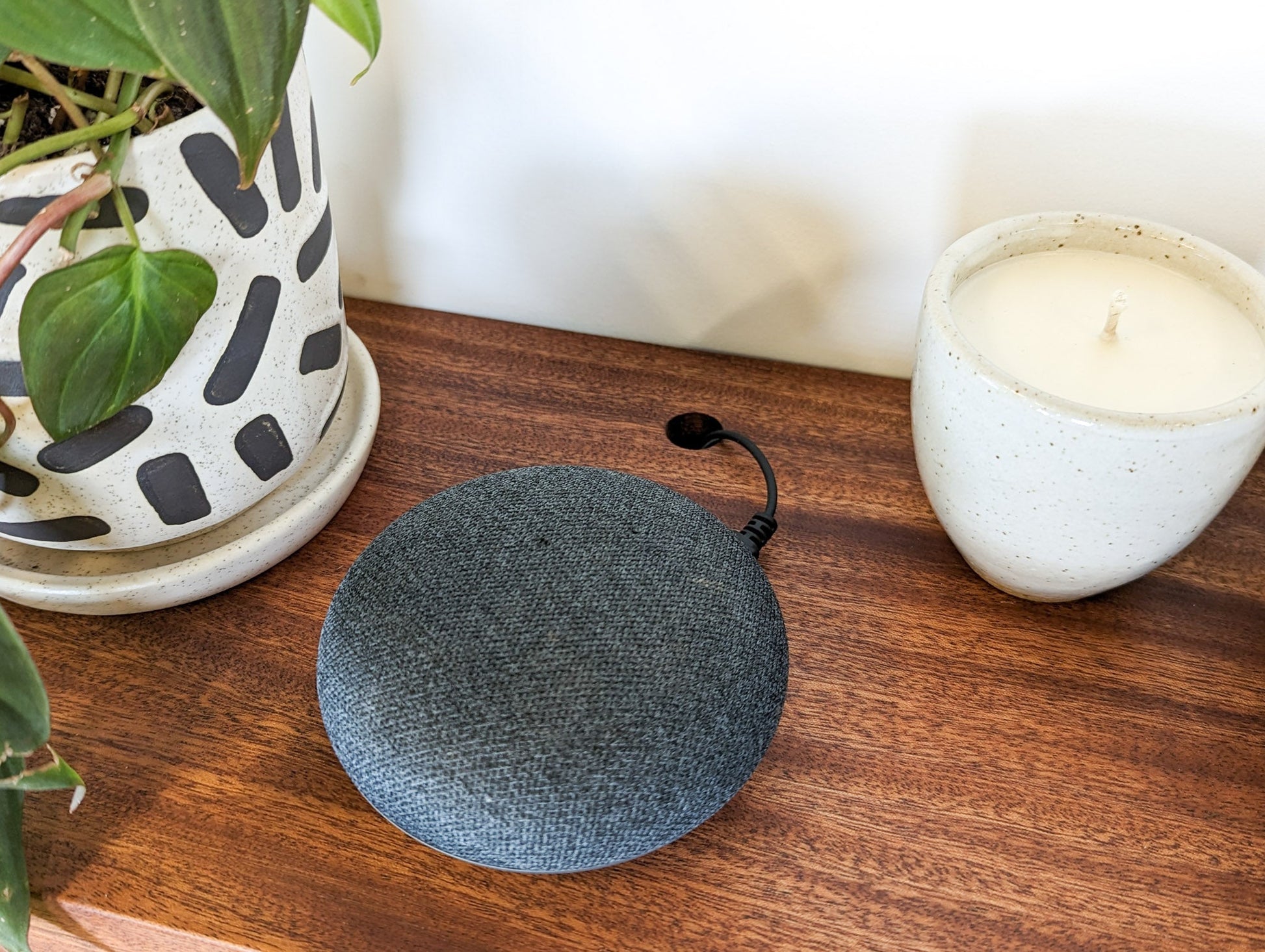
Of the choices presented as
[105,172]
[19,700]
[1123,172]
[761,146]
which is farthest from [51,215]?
[1123,172]

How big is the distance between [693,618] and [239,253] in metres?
0.21

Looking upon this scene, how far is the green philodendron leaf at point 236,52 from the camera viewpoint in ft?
0.85

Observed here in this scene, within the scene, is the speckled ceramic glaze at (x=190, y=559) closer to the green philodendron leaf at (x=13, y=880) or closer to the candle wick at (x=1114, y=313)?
the green philodendron leaf at (x=13, y=880)

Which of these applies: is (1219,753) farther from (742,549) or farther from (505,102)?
(505,102)

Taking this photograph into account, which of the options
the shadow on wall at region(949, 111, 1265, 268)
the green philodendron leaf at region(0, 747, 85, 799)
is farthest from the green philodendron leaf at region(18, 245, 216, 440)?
the shadow on wall at region(949, 111, 1265, 268)

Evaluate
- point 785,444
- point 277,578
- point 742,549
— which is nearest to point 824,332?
point 785,444

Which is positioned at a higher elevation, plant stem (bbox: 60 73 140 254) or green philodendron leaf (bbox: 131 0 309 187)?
green philodendron leaf (bbox: 131 0 309 187)

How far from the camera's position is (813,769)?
413 mm

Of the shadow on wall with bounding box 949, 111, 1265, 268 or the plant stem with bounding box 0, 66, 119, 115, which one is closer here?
the plant stem with bounding box 0, 66, 119, 115

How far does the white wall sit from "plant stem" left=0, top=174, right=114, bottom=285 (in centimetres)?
25

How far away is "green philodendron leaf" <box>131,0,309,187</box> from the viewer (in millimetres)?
259

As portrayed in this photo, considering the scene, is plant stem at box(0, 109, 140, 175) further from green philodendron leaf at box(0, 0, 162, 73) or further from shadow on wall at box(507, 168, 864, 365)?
shadow on wall at box(507, 168, 864, 365)

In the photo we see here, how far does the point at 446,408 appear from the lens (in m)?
0.57

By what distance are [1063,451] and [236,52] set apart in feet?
0.98
